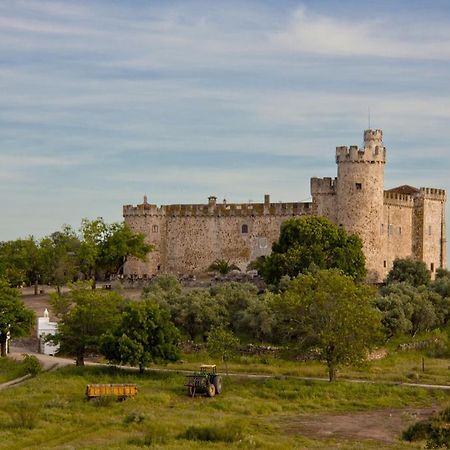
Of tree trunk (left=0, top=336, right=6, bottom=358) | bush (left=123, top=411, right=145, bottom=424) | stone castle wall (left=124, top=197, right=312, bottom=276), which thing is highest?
stone castle wall (left=124, top=197, right=312, bottom=276)

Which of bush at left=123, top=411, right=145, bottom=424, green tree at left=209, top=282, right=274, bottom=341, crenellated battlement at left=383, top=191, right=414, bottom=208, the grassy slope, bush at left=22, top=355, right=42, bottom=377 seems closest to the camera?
bush at left=123, top=411, right=145, bottom=424

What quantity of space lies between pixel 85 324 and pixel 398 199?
34.5m

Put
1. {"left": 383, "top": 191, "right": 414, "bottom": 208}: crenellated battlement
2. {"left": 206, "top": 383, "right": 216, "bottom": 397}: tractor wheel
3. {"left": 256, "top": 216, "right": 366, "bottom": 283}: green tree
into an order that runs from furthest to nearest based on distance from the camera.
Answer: {"left": 383, "top": 191, "right": 414, "bottom": 208}: crenellated battlement, {"left": 256, "top": 216, "right": 366, "bottom": 283}: green tree, {"left": 206, "top": 383, "right": 216, "bottom": 397}: tractor wheel

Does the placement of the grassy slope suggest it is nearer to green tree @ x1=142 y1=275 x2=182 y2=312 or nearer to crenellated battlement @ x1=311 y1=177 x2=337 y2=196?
green tree @ x1=142 y1=275 x2=182 y2=312

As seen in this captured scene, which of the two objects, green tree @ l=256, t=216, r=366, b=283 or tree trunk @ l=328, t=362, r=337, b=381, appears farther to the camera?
green tree @ l=256, t=216, r=366, b=283

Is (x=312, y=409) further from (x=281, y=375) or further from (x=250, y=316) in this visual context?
(x=250, y=316)

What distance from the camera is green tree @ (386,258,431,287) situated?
7619 cm

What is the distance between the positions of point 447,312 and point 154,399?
26346 millimetres

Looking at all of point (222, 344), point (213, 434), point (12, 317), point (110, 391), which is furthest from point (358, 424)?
point (12, 317)

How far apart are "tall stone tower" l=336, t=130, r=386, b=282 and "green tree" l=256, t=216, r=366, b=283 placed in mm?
4268

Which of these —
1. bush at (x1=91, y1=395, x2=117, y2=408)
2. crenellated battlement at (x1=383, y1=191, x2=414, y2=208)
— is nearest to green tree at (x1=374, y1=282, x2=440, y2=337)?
crenellated battlement at (x1=383, y1=191, x2=414, y2=208)

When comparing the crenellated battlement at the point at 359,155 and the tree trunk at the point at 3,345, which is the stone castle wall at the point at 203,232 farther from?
the tree trunk at the point at 3,345

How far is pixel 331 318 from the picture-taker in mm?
54781

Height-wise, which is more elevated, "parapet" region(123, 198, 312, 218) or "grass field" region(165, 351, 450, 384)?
"parapet" region(123, 198, 312, 218)
